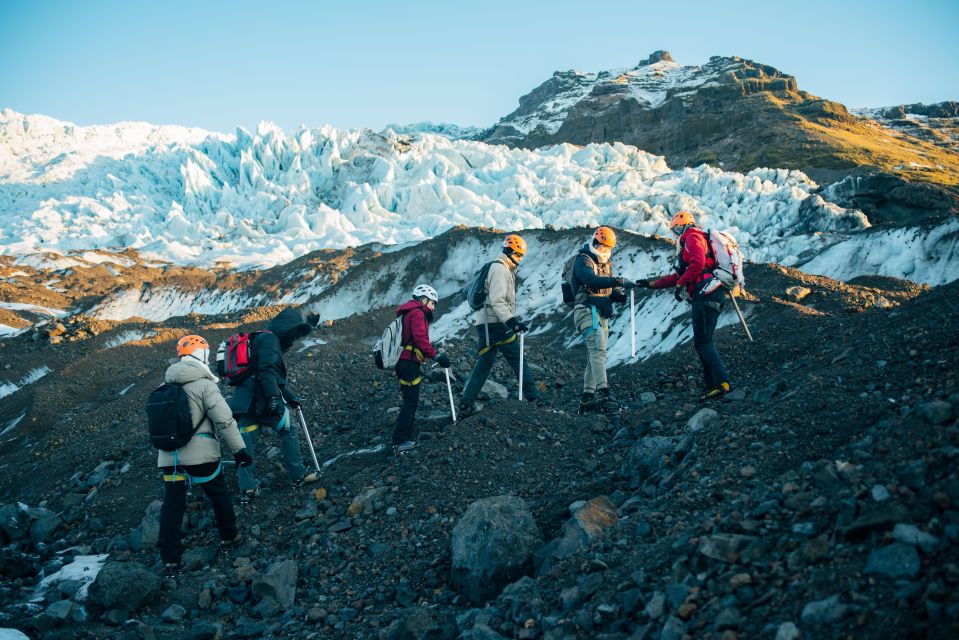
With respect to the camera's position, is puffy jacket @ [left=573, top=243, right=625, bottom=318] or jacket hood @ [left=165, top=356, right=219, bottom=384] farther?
puffy jacket @ [left=573, top=243, right=625, bottom=318]

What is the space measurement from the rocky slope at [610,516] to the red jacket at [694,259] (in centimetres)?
131

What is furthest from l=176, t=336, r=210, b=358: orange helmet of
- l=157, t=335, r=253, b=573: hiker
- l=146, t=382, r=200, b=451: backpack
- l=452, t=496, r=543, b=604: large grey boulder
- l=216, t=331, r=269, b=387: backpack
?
l=452, t=496, r=543, b=604: large grey boulder

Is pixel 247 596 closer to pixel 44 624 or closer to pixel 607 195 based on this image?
pixel 44 624

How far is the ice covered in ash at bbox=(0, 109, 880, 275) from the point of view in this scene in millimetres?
38750

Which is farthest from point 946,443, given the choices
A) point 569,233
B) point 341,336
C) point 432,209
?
point 432,209

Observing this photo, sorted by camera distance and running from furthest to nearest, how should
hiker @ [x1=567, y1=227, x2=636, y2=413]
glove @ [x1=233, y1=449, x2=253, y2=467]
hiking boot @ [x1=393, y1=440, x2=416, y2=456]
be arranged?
hiker @ [x1=567, y1=227, x2=636, y2=413], hiking boot @ [x1=393, y1=440, x2=416, y2=456], glove @ [x1=233, y1=449, x2=253, y2=467]

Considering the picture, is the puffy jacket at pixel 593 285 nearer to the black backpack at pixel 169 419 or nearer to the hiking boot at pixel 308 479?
the hiking boot at pixel 308 479

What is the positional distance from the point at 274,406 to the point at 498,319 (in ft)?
9.00

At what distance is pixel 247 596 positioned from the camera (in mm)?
5016

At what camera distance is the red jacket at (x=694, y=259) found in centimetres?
649

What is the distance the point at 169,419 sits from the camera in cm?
529

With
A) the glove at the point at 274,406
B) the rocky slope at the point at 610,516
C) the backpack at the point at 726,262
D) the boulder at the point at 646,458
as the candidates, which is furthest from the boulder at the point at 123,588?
the backpack at the point at 726,262

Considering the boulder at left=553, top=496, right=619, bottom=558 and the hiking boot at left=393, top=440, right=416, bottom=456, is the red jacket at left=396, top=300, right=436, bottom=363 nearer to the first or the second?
the hiking boot at left=393, top=440, right=416, bottom=456

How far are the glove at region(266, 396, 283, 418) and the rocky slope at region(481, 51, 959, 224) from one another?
39862mm
